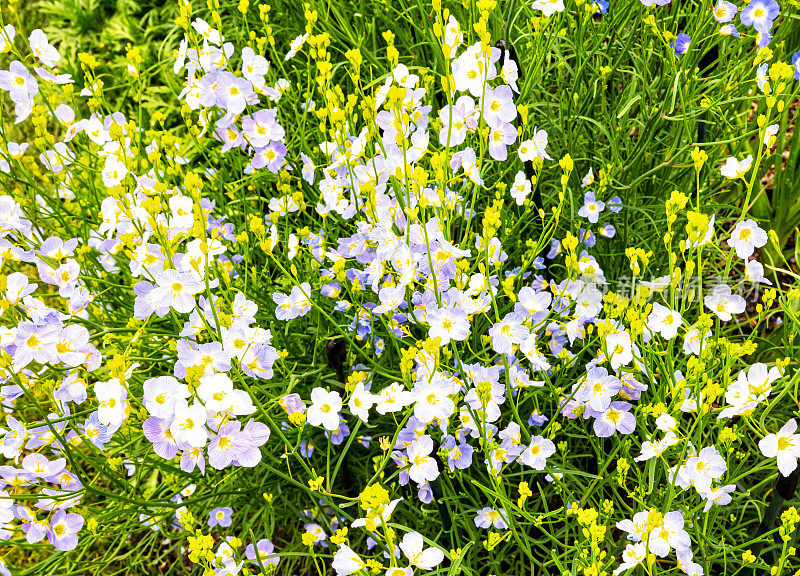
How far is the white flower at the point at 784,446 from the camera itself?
1.47 meters

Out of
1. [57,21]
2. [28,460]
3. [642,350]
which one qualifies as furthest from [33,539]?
[57,21]

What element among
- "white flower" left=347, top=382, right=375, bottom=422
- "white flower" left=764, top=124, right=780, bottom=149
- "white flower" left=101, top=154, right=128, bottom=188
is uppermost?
"white flower" left=764, top=124, right=780, bottom=149

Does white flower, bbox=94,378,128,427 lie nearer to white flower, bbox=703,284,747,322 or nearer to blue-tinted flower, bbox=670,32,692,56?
white flower, bbox=703,284,747,322

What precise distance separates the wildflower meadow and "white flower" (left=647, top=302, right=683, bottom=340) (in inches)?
0.4

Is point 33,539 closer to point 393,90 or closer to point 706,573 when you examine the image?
point 393,90

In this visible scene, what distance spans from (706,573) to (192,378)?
1.25 meters

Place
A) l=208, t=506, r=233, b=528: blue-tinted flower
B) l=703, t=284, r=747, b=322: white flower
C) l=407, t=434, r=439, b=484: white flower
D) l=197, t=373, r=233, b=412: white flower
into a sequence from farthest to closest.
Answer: l=208, t=506, r=233, b=528: blue-tinted flower
l=703, t=284, r=747, b=322: white flower
l=407, t=434, r=439, b=484: white flower
l=197, t=373, r=233, b=412: white flower

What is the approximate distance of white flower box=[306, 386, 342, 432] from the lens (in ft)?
5.42

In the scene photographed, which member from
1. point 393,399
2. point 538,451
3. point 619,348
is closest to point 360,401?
point 393,399

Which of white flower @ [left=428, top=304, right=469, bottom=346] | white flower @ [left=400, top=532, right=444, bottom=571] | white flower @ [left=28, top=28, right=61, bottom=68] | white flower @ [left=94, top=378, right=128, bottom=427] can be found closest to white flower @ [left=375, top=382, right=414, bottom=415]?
white flower @ [left=428, top=304, right=469, bottom=346]

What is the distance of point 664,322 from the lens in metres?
1.65

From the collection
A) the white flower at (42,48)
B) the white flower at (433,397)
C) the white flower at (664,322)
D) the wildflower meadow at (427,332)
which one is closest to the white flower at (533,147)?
the wildflower meadow at (427,332)

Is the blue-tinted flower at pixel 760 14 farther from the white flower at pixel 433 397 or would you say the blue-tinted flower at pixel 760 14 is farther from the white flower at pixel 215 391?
the white flower at pixel 215 391

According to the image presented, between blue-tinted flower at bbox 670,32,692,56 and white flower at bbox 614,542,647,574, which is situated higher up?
blue-tinted flower at bbox 670,32,692,56
